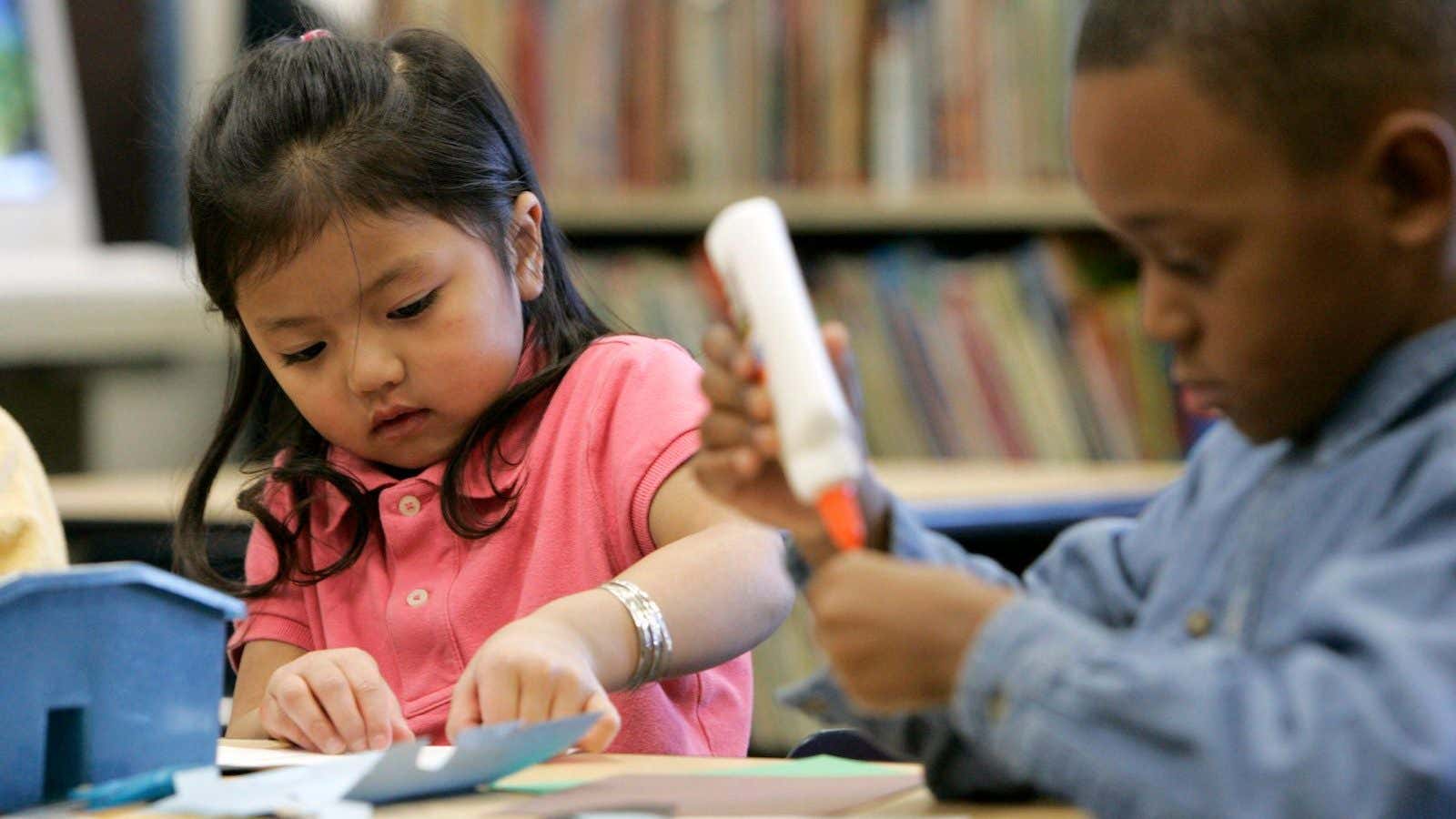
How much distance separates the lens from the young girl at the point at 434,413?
119cm

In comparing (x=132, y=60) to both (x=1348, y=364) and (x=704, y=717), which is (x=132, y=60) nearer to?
(x=704, y=717)

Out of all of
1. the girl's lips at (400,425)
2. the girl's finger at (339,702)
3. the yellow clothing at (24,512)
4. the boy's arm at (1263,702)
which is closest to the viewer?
the boy's arm at (1263,702)

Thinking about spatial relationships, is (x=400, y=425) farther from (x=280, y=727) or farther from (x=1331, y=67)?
(x=1331, y=67)

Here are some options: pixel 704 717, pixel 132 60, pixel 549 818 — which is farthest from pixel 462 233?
pixel 132 60

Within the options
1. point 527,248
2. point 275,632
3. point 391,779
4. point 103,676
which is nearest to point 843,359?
point 391,779

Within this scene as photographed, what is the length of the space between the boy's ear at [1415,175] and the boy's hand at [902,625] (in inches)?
7.4

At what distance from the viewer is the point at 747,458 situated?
740mm

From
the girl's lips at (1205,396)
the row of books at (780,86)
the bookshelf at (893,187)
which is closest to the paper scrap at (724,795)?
the girl's lips at (1205,396)

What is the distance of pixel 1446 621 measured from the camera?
22.2 inches

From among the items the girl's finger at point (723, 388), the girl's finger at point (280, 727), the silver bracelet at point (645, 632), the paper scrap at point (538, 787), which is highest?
the girl's finger at point (723, 388)

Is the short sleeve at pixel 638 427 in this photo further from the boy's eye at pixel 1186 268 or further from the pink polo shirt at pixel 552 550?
the boy's eye at pixel 1186 268

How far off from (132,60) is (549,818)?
116 inches

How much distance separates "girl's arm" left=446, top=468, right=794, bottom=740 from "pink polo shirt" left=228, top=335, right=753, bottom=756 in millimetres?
41

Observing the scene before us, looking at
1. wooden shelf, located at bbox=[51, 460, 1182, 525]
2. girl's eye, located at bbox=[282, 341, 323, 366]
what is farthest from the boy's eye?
wooden shelf, located at bbox=[51, 460, 1182, 525]
